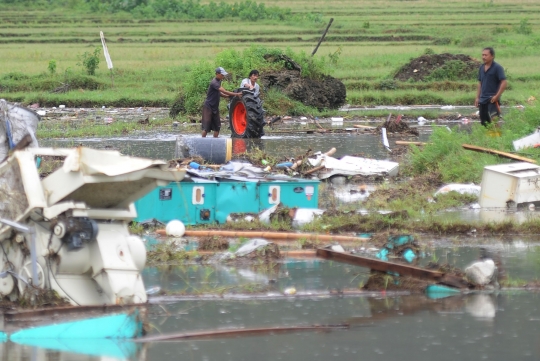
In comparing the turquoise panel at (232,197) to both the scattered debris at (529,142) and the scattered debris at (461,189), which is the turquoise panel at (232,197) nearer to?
the scattered debris at (461,189)

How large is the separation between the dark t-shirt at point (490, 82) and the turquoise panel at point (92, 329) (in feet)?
31.6

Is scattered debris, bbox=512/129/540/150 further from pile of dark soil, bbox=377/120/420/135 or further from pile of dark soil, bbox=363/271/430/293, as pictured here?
pile of dark soil, bbox=377/120/420/135

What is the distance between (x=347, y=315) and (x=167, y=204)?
3.64 m

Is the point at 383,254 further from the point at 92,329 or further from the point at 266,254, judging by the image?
the point at 92,329

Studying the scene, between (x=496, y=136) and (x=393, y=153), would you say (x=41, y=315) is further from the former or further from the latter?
(x=393, y=153)

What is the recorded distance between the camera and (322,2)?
76.1m

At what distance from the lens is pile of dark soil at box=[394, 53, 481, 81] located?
108 feet

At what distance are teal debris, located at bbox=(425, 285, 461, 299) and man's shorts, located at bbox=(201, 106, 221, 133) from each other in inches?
431

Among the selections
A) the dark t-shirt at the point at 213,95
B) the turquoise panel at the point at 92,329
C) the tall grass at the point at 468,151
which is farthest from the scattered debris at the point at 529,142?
the turquoise panel at the point at 92,329

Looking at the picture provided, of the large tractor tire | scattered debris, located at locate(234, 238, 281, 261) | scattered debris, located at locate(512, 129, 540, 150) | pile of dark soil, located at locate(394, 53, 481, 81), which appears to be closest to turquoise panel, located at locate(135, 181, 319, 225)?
scattered debris, located at locate(234, 238, 281, 261)

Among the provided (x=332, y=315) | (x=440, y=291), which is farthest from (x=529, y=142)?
(x=332, y=315)

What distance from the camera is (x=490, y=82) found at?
49.6 ft

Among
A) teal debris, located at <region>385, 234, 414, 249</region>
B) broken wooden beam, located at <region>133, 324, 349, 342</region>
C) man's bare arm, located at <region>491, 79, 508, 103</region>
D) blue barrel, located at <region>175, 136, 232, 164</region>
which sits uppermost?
man's bare arm, located at <region>491, 79, 508, 103</region>

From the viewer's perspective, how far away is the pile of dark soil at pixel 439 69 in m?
33.0
